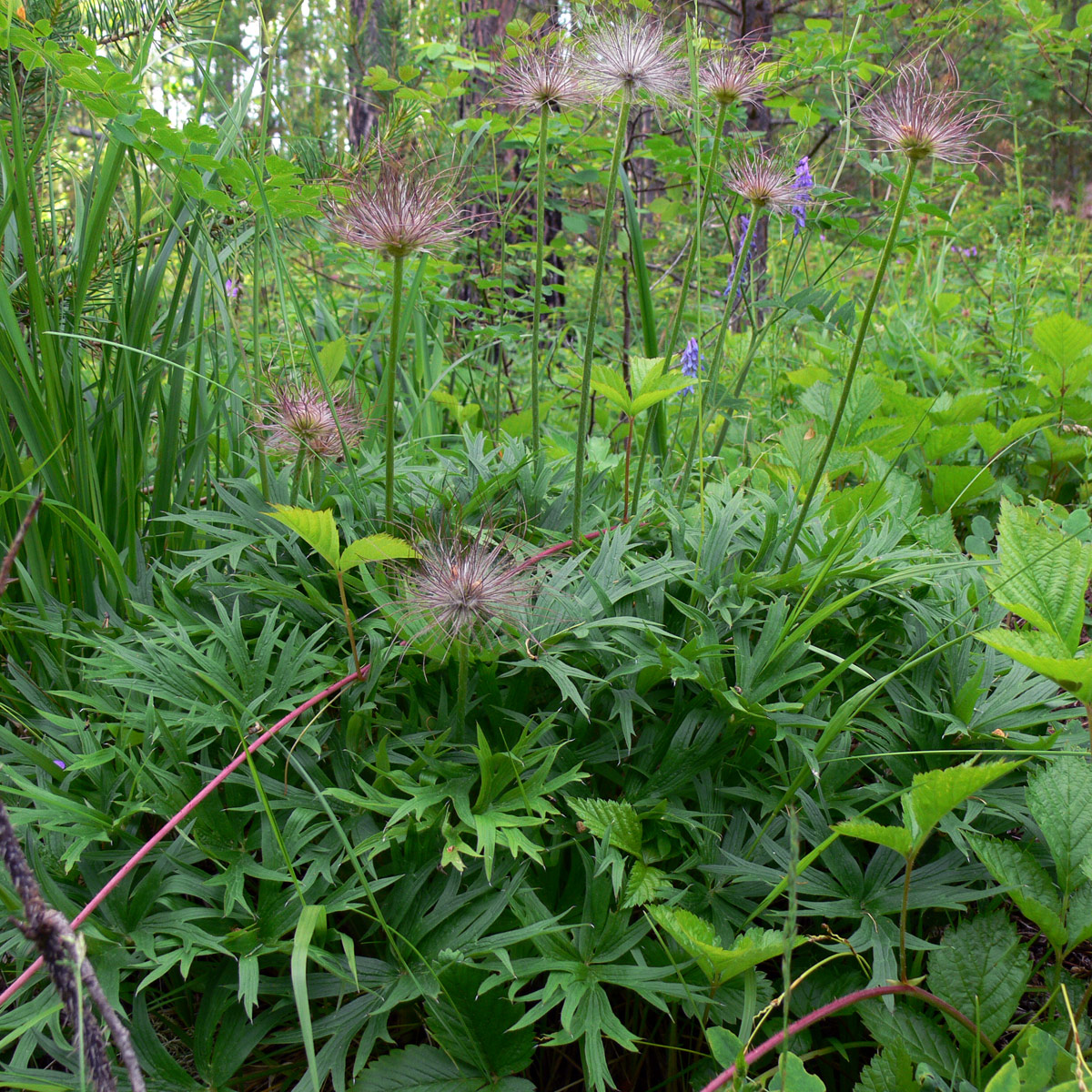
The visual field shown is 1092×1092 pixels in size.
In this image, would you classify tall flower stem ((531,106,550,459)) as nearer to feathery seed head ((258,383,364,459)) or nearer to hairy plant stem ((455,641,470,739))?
feathery seed head ((258,383,364,459))

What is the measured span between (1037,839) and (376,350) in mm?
2316

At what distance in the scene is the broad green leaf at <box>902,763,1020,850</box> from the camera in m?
0.84

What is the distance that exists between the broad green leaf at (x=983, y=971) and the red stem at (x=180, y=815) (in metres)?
0.78

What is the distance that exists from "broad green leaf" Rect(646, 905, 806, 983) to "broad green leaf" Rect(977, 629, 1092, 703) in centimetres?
37

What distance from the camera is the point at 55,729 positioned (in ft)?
3.90

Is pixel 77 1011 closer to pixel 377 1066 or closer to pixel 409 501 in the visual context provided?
pixel 377 1066

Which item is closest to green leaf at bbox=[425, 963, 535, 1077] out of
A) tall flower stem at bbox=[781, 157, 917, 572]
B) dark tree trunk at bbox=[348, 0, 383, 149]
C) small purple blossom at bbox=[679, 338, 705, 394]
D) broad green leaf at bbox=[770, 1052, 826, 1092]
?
broad green leaf at bbox=[770, 1052, 826, 1092]

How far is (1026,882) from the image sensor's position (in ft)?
3.19

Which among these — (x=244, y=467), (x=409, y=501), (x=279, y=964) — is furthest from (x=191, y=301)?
(x=279, y=964)

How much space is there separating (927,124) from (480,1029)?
122 centimetres

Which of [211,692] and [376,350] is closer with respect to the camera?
[211,692]

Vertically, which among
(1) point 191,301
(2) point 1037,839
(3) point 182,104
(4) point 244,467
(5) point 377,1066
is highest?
(3) point 182,104

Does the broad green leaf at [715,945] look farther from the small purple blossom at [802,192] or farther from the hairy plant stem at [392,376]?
the small purple blossom at [802,192]

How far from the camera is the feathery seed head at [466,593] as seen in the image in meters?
0.99
